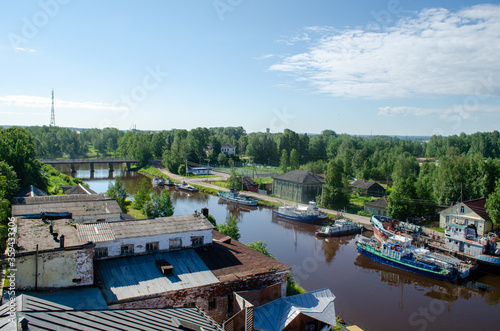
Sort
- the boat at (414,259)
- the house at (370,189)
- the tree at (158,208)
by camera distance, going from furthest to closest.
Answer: the house at (370,189), the tree at (158,208), the boat at (414,259)

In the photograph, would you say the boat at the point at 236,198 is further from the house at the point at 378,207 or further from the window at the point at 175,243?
the window at the point at 175,243

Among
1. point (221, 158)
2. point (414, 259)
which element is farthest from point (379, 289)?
point (221, 158)

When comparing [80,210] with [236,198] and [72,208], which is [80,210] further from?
[236,198]

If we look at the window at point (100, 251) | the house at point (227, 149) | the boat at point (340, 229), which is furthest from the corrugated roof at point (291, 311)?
the house at point (227, 149)

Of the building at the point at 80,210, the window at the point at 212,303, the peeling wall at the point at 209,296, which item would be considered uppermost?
the building at the point at 80,210

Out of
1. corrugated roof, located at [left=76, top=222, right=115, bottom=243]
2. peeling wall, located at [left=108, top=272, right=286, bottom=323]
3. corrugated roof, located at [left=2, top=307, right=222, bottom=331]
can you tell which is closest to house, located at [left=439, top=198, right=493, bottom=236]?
peeling wall, located at [left=108, top=272, right=286, bottom=323]

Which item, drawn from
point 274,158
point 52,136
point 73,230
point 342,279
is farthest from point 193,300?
point 52,136

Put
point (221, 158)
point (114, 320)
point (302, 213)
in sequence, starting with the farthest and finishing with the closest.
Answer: point (221, 158) < point (302, 213) < point (114, 320)
